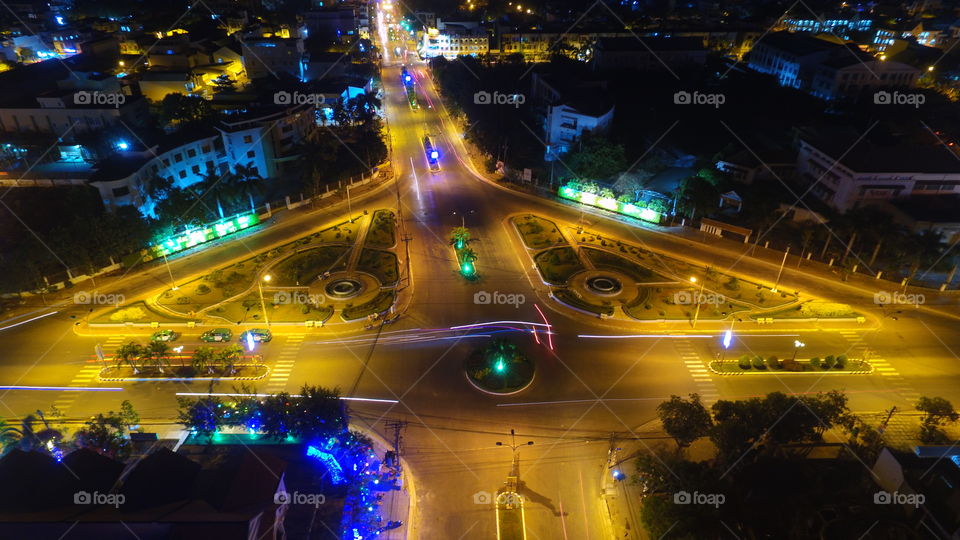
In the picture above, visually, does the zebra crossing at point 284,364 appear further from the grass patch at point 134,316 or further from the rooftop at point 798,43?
the rooftop at point 798,43

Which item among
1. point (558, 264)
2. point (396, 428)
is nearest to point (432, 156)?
point (558, 264)

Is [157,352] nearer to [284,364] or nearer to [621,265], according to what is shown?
[284,364]

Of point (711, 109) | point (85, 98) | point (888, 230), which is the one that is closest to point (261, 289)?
point (85, 98)

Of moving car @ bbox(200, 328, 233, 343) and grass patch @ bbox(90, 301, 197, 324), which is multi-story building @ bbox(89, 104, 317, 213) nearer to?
grass patch @ bbox(90, 301, 197, 324)

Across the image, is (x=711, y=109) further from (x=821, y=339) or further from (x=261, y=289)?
(x=261, y=289)

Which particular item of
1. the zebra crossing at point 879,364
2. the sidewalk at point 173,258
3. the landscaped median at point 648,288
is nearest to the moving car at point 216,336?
the sidewalk at point 173,258

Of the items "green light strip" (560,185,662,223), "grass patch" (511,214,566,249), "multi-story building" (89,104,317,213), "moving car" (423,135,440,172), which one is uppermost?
"multi-story building" (89,104,317,213)

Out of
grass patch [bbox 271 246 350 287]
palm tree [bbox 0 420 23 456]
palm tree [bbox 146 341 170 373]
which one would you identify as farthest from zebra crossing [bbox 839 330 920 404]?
palm tree [bbox 0 420 23 456]
